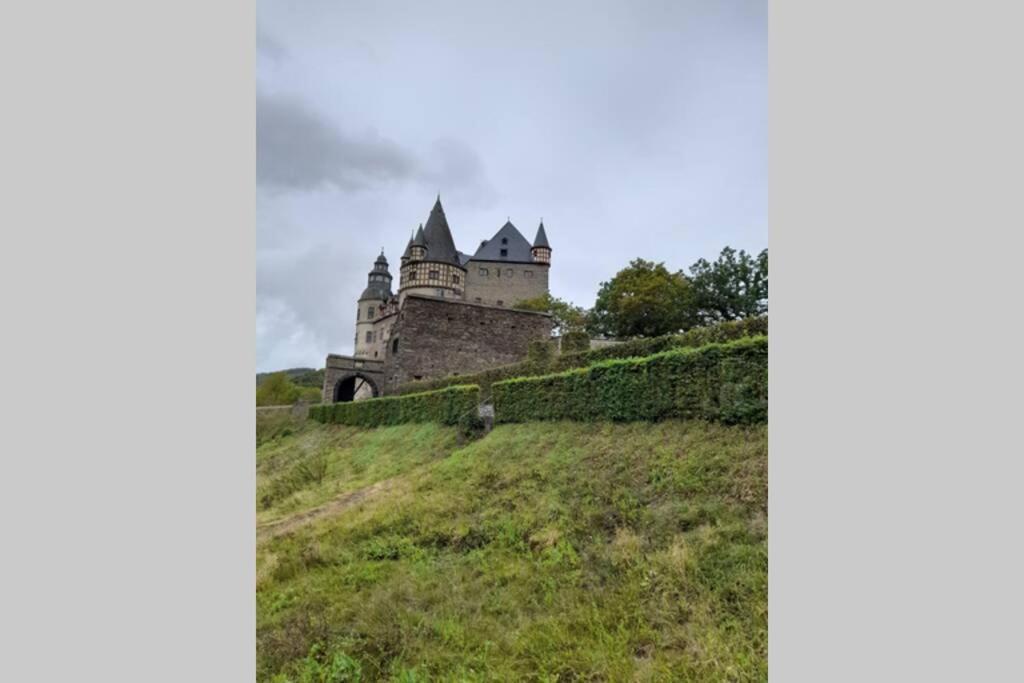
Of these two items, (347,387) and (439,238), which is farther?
(439,238)

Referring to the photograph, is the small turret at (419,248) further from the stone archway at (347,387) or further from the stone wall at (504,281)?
the stone archway at (347,387)

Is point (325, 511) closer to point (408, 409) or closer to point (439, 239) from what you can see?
point (408, 409)

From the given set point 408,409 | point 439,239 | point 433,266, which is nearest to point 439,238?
point 439,239

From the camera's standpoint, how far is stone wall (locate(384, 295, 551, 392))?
26188 mm

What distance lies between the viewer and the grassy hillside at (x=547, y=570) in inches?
177

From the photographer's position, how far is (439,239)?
188 ft

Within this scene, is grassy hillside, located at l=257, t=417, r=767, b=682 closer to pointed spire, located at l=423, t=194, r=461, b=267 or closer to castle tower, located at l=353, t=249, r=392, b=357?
pointed spire, located at l=423, t=194, r=461, b=267

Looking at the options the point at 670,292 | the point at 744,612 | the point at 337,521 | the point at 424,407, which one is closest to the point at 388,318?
the point at 670,292

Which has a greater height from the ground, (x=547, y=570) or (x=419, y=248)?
(x=419, y=248)

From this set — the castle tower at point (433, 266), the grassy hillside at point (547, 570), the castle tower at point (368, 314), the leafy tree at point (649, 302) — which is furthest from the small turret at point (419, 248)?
the grassy hillside at point (547, 570)

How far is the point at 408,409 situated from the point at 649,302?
795 inches

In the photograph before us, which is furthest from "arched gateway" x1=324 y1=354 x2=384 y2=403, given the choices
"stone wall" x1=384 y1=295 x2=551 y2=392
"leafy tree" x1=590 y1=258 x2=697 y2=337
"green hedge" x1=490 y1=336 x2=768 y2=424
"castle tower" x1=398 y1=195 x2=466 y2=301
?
"castle tower" x1=398 y1=195 x2=466 y2=301

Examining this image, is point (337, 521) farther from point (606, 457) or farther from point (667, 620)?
point (667, 620)

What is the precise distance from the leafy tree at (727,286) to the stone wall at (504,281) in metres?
23.4
